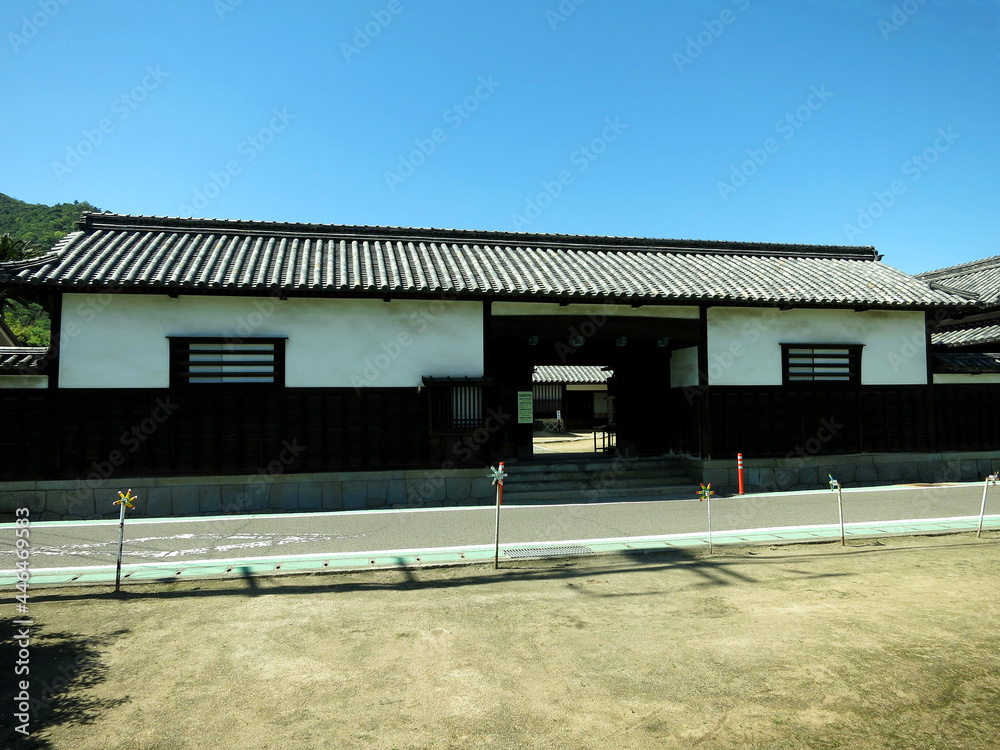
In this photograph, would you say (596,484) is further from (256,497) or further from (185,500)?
(185,500)

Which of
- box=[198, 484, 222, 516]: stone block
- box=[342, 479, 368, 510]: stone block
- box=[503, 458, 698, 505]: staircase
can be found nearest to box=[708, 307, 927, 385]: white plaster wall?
box=[503, 458, 698, 505]: staircase

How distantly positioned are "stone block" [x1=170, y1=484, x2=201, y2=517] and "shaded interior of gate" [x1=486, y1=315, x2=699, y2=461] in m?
6.11

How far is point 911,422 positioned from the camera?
14.9 meters

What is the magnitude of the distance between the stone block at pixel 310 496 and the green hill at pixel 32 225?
1292 inches

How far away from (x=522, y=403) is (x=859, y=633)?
11072 mm

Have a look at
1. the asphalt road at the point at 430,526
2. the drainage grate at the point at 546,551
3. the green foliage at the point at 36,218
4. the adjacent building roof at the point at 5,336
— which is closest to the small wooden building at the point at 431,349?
the asphalt road at the point at 430,526

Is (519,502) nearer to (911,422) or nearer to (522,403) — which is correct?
(522,403)

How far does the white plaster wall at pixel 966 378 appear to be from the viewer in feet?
49.7

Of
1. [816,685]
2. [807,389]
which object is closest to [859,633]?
[816,685]

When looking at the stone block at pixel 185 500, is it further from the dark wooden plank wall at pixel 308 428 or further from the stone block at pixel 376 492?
the stone block at pixel 376 492

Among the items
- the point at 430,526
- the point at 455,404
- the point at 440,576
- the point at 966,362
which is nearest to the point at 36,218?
the point at 455,404

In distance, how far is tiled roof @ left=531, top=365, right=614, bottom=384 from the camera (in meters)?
32.2

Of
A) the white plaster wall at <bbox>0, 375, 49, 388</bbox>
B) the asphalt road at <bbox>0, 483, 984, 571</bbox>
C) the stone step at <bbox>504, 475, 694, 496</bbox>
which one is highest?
the white plaster wall at <bbox>0, 375, 49, 388</bbox>

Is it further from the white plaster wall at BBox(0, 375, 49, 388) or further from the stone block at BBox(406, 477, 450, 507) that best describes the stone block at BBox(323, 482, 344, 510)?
the white plaster wall at BBox(0, 375, 49, 388)
